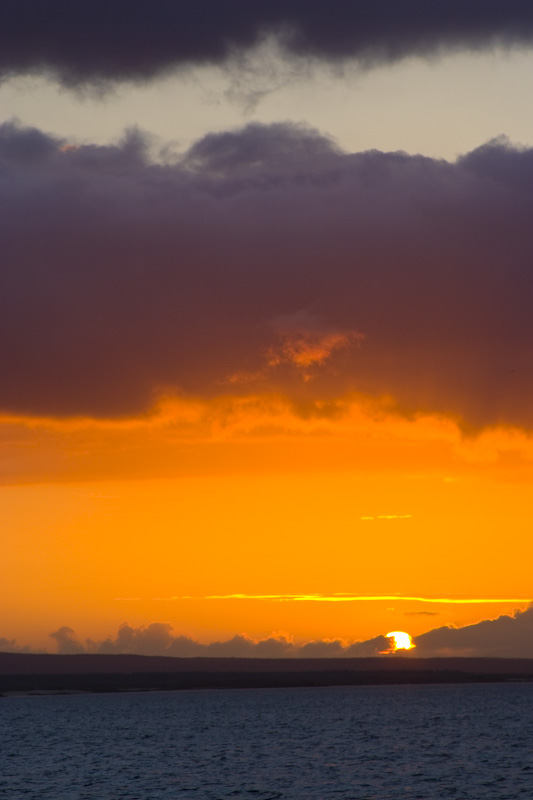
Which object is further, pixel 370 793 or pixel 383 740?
pixel 383 740

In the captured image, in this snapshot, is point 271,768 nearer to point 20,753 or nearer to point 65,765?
point 65,765

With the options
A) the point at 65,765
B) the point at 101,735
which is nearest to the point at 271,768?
the point at 65,765

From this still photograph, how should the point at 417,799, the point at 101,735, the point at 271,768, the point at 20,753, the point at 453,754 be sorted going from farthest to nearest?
1. the point at 101,735
2. the point at 20,753
3. the point at 453,754
4. the point at 271,768
5. the point at 417,799

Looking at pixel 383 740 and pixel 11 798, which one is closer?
pixel 11 798

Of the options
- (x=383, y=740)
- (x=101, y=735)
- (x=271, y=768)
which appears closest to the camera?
(x=271, y=768)

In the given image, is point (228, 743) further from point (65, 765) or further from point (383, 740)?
point (65, 765)

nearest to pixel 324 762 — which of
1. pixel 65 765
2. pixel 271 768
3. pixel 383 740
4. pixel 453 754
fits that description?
pixel 271 768

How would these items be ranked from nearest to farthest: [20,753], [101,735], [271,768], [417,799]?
[417,799], [271,768], [20,753], [101,735]

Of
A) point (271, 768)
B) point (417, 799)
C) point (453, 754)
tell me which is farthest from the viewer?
point (453, 754)

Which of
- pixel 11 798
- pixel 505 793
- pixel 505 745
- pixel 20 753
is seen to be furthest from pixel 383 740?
pixel 11 798

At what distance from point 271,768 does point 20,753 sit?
42.4 m

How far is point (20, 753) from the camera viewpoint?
138m

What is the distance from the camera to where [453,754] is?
4877 inches

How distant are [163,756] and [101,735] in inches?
2290
